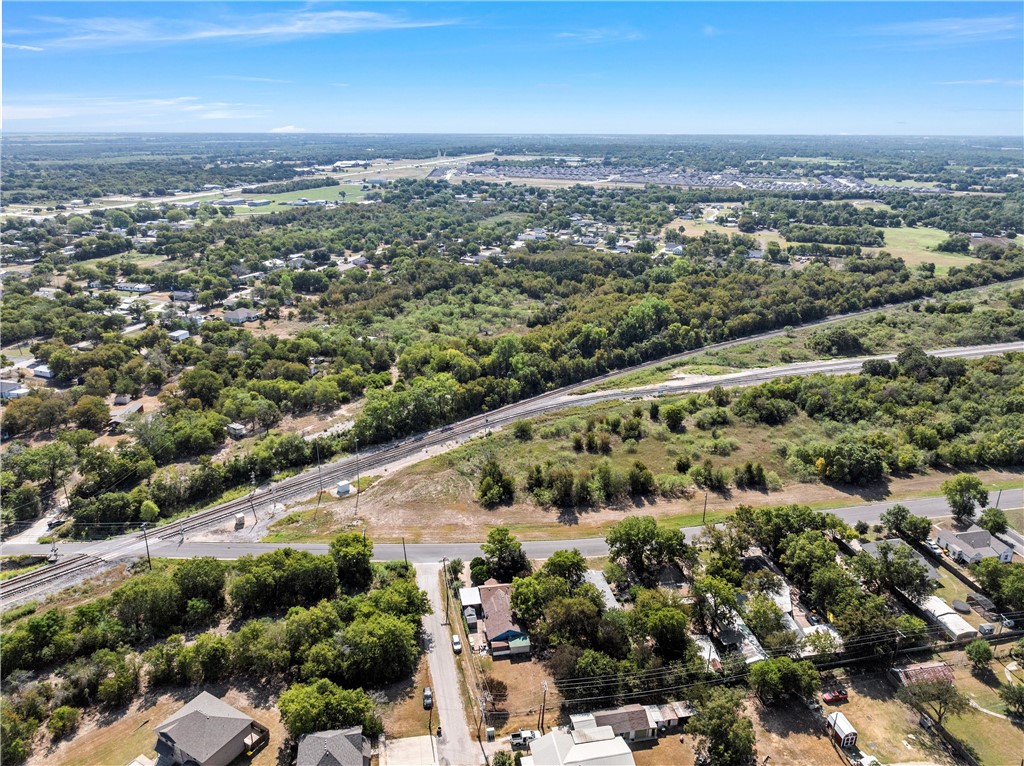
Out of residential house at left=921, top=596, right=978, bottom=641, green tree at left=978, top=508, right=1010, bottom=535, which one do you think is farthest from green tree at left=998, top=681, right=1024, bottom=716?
green tree at left=978, top=508, right=1010, bottom=535

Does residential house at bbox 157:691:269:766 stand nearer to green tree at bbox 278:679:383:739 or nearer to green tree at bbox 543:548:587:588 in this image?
green tree at bbox 278:679:383:739

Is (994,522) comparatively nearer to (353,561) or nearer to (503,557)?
(503,557)

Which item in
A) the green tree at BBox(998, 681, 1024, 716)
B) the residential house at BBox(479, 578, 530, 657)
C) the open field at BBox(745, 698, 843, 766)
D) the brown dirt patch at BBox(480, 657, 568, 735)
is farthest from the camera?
the residential house at BBox(479, 578, 530, 657)

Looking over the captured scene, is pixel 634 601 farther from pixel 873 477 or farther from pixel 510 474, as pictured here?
pixel 873 477

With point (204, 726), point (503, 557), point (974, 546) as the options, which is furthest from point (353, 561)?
point (974, 546)

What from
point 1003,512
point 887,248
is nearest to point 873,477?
point 1003,512

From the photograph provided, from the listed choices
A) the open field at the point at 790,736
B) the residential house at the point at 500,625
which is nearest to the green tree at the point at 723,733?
the open field at the point at 790,736
